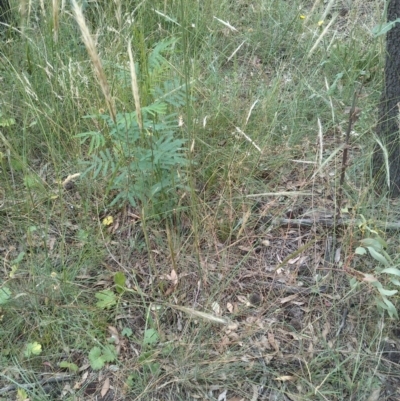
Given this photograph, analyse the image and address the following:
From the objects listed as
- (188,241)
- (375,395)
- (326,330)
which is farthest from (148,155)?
(375,395)

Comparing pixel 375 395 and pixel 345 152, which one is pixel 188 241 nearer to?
pixel 345 152

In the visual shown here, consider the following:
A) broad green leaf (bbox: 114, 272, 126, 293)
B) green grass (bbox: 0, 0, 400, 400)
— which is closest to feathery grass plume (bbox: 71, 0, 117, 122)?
green grass (bbox: 0, 0, 400, 400)

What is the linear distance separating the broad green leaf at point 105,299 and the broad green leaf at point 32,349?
0.83 ft

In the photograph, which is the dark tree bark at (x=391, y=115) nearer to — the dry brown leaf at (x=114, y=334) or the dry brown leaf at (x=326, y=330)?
the dry brown leaf at (x=326, y=330)

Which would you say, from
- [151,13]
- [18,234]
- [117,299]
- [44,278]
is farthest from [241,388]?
[151,13]

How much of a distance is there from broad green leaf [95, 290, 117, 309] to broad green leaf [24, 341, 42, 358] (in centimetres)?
25

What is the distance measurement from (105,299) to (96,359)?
0.76 ft

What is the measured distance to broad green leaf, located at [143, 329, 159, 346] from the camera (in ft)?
5.68

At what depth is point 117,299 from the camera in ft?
6.11

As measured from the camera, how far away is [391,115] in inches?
78.5

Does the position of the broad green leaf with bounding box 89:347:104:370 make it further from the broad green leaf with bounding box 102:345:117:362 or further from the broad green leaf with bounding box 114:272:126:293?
the broad green leaf with bounding box 114:272:126:293

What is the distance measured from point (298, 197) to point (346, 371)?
821mm

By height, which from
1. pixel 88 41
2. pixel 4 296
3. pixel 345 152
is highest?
pixel 88 41

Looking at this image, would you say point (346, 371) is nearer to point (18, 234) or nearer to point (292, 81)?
point (18, 234)
